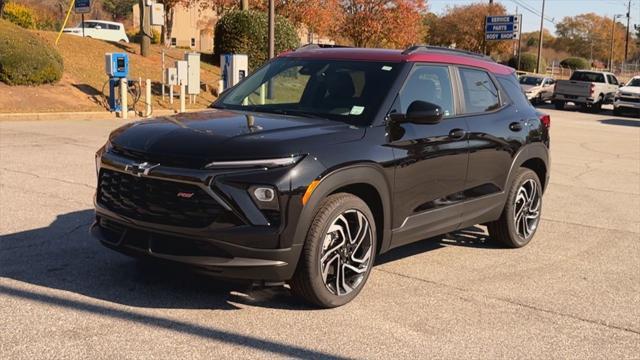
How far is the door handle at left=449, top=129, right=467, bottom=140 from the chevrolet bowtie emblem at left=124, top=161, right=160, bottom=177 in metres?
2.44

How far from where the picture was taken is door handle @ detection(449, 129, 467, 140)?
5492 mm

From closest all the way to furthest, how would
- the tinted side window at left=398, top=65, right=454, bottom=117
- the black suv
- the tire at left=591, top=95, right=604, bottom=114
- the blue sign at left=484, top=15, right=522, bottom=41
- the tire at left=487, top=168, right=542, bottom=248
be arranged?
the black suv → the tinted side window at left=398, top=65, right=454, bottom=117 → the tire at left=487, top=168, right=542, bottom=248 → the tire at left=591, top=95, right=604, bottom=114 → the blue sign at left=484, top=15, right=522, bottom=41

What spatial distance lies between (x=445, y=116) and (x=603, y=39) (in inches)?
4096

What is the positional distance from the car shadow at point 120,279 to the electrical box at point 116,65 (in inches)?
477

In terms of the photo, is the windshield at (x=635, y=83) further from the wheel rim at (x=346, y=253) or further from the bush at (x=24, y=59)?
the wheel rim at (x=346, y=253)

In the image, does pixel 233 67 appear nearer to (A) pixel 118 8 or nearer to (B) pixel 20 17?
(B) pixel 20 17

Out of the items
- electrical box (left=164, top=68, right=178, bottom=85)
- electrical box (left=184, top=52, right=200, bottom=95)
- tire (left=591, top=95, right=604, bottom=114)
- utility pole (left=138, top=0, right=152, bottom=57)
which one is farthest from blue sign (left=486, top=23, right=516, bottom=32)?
electrical box (left=164, top=68, right=178, bottom=85)

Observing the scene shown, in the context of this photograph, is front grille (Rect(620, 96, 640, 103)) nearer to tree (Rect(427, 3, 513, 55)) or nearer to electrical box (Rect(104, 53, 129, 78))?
electrical box (Rect(104, 53, 129, 78))

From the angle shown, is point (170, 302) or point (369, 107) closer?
point (170, 302)

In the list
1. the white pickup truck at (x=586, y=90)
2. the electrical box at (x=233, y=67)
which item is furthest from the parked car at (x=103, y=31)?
the white pickup truck at (x=586, y=90)

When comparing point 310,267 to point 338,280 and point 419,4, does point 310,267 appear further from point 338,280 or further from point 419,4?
point 419,4

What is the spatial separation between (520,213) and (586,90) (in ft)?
88.7

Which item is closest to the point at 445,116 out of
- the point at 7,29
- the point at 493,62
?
the point at 493,62

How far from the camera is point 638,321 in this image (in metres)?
4.77
